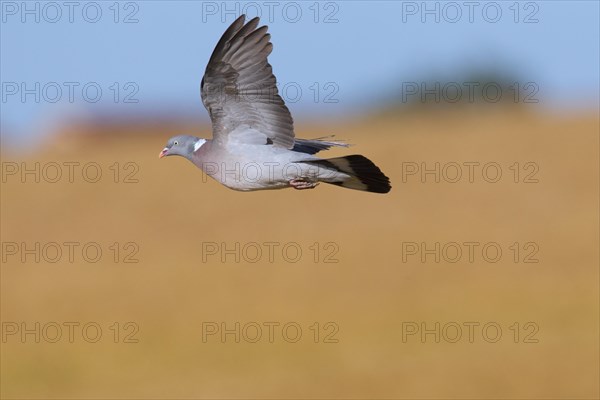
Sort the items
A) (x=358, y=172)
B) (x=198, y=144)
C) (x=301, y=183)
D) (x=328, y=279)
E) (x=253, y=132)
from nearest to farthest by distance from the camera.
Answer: (x=358, y=172), (x=301, y=183), (x=253, y=132), (x=198, y=144), (x=328, y=279)

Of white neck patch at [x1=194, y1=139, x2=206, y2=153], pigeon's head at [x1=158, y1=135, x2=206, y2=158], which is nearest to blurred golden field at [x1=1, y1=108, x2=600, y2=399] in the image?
pigeon's head at [x1=158, y1=135, x2=206, y2=158]

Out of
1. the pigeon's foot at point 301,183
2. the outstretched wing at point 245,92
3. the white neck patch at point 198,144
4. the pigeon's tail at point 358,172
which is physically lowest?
the pigeon's foot at point 301,183

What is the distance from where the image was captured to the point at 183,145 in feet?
34.3

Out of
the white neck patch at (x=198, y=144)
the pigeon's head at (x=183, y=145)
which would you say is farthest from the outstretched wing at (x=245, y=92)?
the pigeon's head at (x=183, y=145)

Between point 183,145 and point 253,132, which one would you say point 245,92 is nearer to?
point 253,132

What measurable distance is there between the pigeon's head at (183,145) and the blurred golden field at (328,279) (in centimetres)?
1736

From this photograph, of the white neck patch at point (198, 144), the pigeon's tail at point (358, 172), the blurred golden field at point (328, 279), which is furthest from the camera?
the blurred golden field at point (328, 279)

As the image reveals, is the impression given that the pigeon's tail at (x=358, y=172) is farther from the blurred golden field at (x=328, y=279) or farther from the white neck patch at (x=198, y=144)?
the blurred golden field at (x=328, y=279)

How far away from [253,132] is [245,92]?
1.11 ft

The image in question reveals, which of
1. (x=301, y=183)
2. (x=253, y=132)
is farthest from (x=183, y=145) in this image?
(x=301, y=183)

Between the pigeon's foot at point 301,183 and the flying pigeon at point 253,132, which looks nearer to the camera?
the flying pigeon at point 253,132

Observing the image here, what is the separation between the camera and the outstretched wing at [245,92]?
9.74 meters

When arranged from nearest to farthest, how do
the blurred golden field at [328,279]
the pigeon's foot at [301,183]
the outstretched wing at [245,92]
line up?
the outstretched wing at [245,92]
the pigeon's foot at [301,183]
the blurred golden field at [328,279]

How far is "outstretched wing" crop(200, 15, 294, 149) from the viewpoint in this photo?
9742 mm
